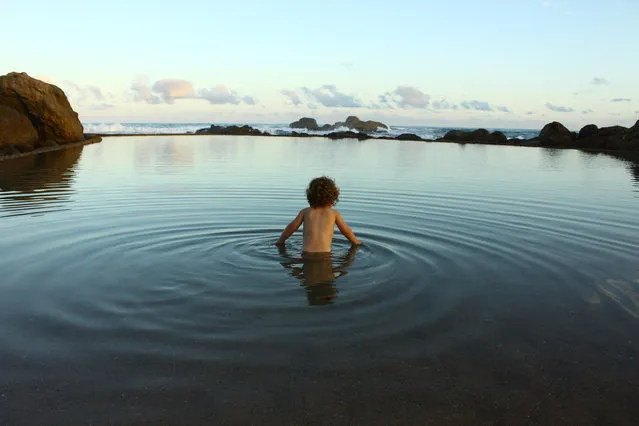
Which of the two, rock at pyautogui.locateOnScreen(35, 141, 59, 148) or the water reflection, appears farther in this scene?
rock at pyautogui.locateOnScreen(35, 141, 59, 148)

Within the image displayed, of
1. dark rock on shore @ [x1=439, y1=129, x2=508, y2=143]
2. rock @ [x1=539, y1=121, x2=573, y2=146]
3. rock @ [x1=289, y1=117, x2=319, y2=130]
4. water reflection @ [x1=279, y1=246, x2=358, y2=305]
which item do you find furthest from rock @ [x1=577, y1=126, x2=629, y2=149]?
rock @ [x1=289, y1=117, x2=319, y2=130]

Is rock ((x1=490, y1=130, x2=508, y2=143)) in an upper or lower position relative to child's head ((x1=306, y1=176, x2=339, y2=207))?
upper

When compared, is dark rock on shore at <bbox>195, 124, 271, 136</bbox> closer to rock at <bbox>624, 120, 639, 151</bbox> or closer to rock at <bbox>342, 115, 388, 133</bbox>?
rock at <bbox>342, 115, 388, 133</bbox>

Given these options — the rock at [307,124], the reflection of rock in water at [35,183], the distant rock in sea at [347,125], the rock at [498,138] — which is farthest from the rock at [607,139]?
the rock at [307,124]

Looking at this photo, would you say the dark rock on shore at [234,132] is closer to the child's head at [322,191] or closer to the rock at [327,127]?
the rock at [327,127]

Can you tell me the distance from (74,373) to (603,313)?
5.66 meters

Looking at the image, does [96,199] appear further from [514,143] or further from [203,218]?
[514,143]

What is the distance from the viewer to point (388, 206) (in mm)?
13648

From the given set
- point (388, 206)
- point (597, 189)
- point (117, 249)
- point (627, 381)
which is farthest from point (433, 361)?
point (597, 189)

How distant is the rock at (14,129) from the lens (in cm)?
2759

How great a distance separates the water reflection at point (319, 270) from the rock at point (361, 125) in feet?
324

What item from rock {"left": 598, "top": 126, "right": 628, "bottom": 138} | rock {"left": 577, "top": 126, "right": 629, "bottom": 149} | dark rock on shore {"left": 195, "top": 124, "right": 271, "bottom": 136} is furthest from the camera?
dark rock on shore {"left": 195, "top": 124, "right": 271, "bottom": 136}

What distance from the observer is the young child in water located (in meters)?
8.23

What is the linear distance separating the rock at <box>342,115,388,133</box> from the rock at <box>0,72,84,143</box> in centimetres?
7530
